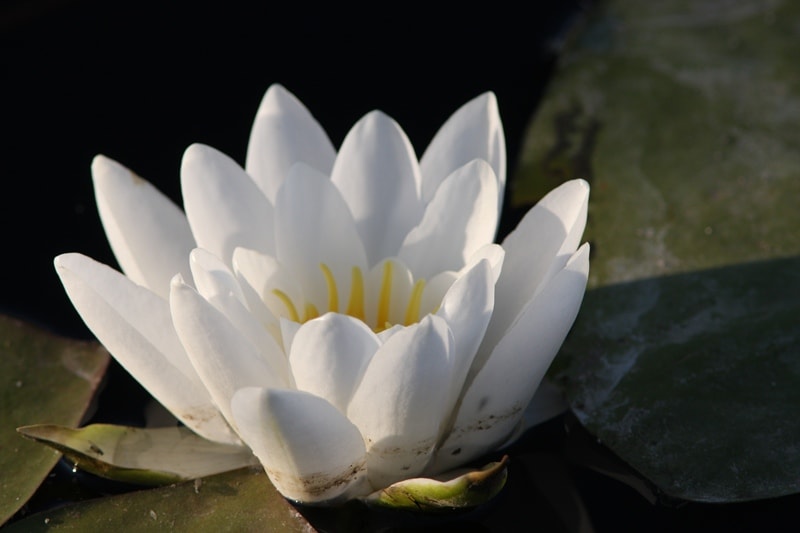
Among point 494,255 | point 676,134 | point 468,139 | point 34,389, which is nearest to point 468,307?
point 494,255

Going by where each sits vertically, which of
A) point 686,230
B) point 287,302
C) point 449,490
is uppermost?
point 287,302

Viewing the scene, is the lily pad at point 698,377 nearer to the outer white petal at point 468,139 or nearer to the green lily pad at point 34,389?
the outer white petal at point 468,139

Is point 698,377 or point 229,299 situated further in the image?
point 698,377

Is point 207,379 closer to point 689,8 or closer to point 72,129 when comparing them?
point 72,129

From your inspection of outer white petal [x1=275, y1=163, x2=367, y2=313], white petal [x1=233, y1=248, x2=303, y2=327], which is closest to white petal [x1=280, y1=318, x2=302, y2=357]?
white petal [x1=233, y1=248, x2=303, y2=327]

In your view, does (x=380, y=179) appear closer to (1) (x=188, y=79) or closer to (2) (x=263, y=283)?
(2) (x=263, y=283)

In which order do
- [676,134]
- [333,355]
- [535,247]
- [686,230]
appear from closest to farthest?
[333,355] < [535,247] < [686,230] < [676,134]

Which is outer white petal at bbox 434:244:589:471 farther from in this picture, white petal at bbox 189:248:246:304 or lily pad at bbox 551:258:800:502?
white petal at bbox 189:248:246:304

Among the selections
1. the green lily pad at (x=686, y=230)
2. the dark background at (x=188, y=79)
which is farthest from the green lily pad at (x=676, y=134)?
the dark background at (x=188, y=79)
